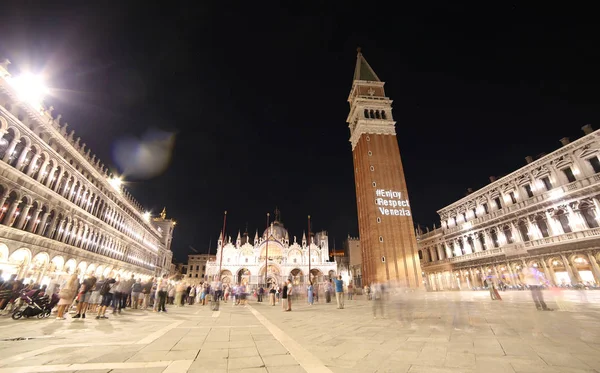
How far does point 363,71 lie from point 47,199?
48840 mm

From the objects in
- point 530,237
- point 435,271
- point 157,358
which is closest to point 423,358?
point 157,358

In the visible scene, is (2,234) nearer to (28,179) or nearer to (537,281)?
(28,179)

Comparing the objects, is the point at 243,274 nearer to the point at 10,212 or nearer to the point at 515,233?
the point at 10,212

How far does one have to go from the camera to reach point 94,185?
29.4m

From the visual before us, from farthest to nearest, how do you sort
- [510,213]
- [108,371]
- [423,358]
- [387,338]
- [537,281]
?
[510,213] < [537,281] < [387,338] < [423,358] < [108,371]

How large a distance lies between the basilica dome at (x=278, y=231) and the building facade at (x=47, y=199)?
34.8 m

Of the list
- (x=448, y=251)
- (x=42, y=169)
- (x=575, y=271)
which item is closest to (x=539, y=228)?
(x=575, y=271)

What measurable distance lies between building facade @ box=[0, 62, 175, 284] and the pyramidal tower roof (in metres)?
43.4

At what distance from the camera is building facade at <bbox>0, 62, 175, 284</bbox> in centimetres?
1748

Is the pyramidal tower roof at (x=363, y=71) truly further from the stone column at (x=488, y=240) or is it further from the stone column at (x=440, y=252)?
the stone column at (x=440, y=252)

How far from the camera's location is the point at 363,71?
48000 mm

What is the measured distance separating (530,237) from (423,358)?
3115 cm

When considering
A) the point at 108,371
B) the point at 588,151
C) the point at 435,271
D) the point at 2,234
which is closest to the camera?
the point at 108,371

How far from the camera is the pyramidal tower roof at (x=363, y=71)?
46.7 meters
